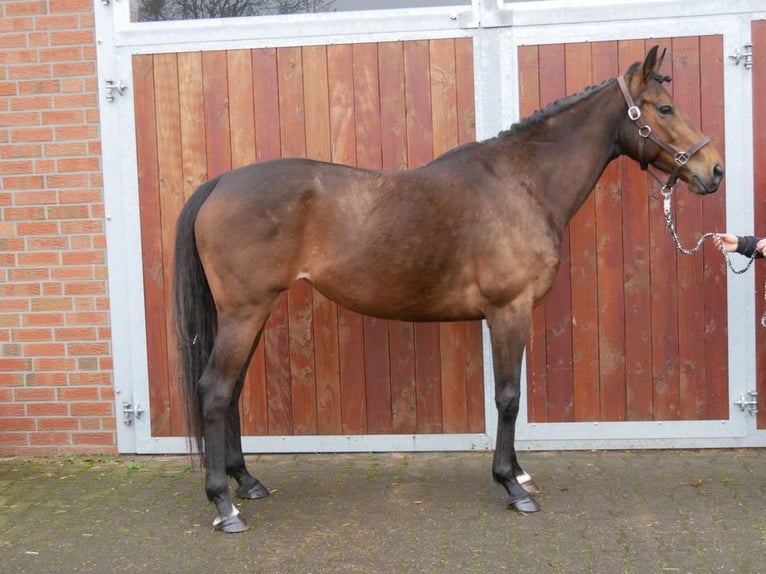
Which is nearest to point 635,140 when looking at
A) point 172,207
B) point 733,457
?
point 733,457

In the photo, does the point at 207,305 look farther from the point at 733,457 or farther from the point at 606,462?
the point at 733,457

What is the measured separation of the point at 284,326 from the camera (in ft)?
16.0

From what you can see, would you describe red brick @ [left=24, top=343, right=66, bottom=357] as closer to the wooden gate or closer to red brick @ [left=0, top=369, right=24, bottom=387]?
red brick @ [left=0, top=369, right=24, bottom=387]

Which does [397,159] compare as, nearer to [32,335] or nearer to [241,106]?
[241,106]

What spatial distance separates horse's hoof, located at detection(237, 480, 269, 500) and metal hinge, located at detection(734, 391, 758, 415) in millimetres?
2932

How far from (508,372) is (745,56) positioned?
2.45m

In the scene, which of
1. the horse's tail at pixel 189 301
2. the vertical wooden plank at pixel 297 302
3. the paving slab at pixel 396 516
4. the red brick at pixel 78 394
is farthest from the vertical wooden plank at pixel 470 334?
the red brick at pixel 78 394

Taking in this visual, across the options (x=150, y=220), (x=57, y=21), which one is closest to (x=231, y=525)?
(x=150, y=220)

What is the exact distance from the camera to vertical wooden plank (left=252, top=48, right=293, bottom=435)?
4770mm

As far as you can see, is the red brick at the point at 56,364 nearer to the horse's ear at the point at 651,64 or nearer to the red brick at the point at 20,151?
the red brick at the point at 20,151

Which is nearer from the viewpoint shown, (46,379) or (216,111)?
(216,111)

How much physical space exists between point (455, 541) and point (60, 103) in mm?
3574

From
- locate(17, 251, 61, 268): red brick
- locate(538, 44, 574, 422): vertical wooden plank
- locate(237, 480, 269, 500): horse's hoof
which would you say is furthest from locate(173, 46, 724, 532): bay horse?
locate(17, 251, 61, 268): red brick

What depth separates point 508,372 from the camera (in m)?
3.93
